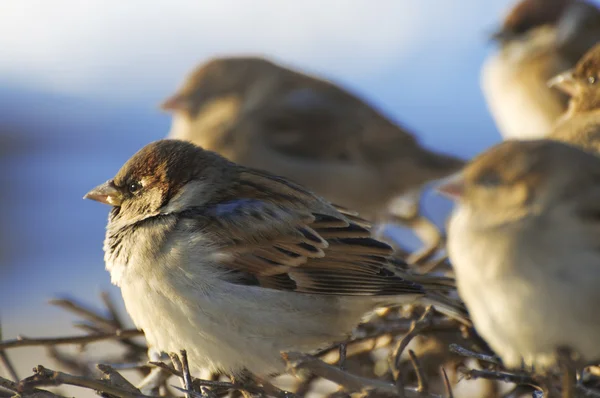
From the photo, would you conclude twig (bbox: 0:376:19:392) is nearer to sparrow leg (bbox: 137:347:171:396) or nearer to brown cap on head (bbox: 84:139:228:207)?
sparrow leg (bbox: 137:347:171:396)

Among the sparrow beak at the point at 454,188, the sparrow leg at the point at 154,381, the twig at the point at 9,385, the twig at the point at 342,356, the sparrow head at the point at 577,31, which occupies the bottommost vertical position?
the sparrow leg at the point at 154,381

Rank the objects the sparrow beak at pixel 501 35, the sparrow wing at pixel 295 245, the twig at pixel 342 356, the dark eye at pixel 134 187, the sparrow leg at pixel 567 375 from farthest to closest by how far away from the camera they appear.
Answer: the sparrow beak at pixel 501 35 < the dark eye at pixel 134 187 < the sparrow wing at pixel 295 245 < the twig at pixel 342 356 < the sparrow leg at pixel 567 375

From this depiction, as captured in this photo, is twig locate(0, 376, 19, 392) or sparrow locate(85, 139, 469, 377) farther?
sparrow locate(85, 139, 469, 377)

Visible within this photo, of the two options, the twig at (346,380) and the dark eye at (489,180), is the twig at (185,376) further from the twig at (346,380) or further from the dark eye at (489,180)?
the dark eye at (489,180)

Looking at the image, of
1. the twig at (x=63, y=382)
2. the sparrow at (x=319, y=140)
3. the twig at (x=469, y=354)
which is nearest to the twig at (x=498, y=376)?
the twig at (x=469, y=354)

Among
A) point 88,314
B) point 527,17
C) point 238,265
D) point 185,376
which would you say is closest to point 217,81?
point 527,17

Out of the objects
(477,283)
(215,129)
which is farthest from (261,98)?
(477,283)

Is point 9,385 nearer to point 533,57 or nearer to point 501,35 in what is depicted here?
point 533,57

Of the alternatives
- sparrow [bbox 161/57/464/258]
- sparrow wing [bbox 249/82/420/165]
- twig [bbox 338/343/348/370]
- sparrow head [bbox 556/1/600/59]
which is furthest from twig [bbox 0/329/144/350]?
sparrow head [bbox 556/1/600/59]
